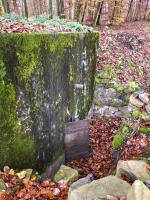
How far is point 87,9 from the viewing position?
13070 millimetres

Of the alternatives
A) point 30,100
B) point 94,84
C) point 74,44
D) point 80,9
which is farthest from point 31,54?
point 80,9

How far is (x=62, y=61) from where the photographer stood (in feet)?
22.6

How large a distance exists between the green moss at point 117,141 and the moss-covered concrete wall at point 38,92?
49.4 inches

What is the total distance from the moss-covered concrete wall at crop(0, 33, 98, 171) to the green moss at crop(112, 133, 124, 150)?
1.25m

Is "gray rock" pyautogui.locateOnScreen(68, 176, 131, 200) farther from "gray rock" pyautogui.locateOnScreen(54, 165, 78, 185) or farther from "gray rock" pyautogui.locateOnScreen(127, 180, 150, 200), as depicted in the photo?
"gray rock" pyautogui.locateOnScreen(54, 165, 78, 185)

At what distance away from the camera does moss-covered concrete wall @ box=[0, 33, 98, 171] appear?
5.12m

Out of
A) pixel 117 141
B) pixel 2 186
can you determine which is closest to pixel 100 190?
pixel 2 186

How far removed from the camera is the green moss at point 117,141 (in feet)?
26.8

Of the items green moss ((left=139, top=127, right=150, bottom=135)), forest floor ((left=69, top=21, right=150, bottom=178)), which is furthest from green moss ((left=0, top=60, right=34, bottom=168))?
green moss ((left=139, top=127, right=150, bottom=135))

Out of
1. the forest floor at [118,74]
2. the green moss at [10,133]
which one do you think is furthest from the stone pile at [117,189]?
the forest floor at [118,74]

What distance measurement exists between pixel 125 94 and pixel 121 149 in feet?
8.93

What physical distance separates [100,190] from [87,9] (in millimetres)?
10235

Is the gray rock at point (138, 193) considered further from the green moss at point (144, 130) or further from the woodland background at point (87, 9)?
the woodland background at point (87, 9)

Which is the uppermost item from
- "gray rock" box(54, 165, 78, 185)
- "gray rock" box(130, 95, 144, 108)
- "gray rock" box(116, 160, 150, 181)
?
"gray rock" box(116, 160, 150, 181)
